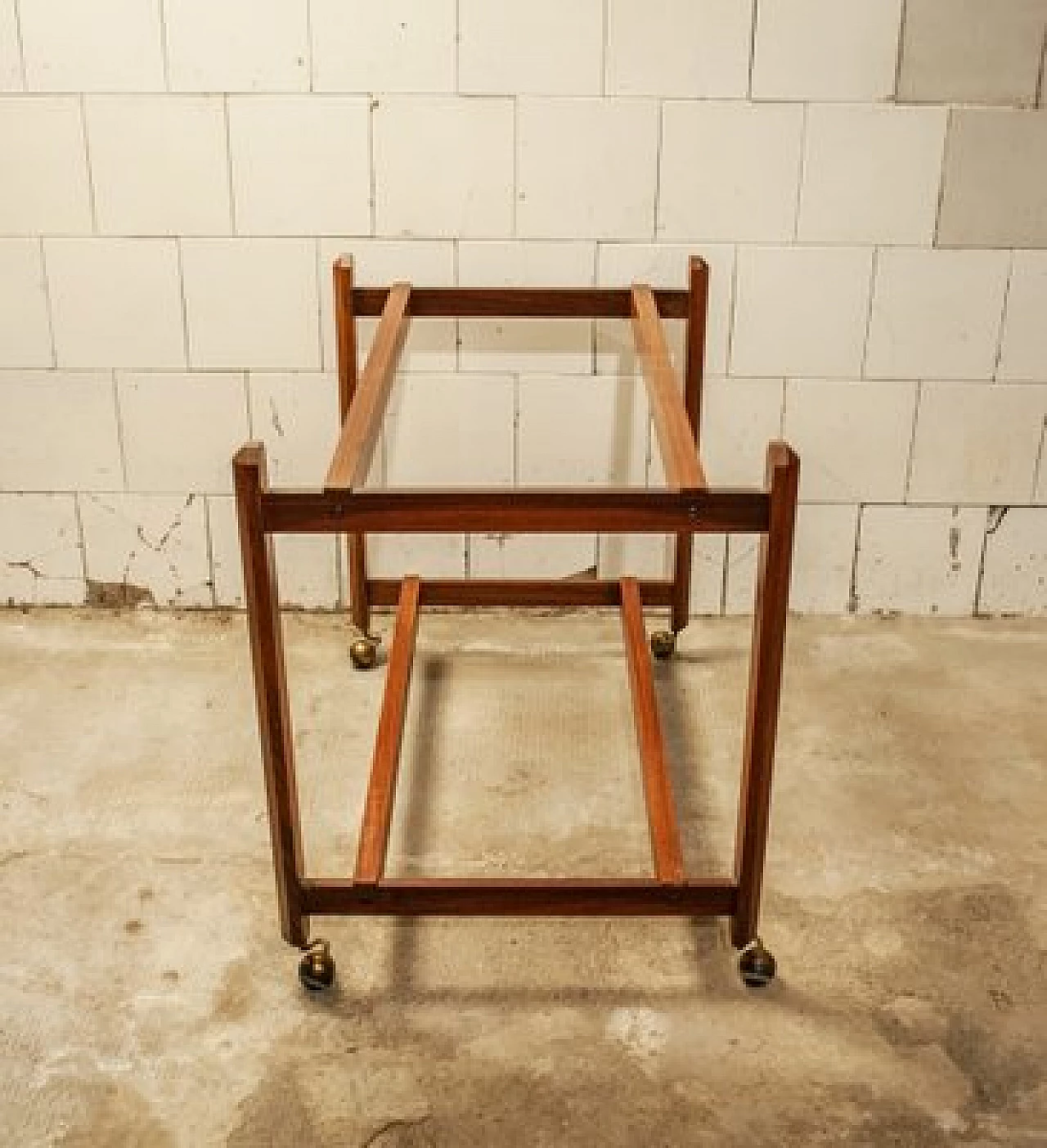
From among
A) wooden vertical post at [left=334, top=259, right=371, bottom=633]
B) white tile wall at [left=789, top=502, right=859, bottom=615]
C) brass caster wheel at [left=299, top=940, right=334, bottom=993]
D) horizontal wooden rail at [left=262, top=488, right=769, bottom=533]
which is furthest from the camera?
white tile wall at [left=789, top=502, right=859, bottom=615]

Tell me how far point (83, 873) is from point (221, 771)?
38cm

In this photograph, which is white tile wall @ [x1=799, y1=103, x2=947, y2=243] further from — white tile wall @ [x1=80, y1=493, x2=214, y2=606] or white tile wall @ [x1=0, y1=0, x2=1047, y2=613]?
white tile wall @ [x1=80, y1=493, x2=214, y2=606]

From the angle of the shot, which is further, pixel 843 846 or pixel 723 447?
pixel 723 447

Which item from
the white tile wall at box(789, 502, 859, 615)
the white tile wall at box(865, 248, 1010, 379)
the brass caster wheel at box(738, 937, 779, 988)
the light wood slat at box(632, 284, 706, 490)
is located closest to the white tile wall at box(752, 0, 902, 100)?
the white tile wall at box(865, 248, 1010, 379)

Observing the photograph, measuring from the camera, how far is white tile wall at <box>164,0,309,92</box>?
271 cm

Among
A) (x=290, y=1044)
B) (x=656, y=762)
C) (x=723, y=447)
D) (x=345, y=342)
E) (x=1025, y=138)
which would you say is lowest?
(x=290, y=1044)

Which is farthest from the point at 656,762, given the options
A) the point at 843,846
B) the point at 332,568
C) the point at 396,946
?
the point at 332,568

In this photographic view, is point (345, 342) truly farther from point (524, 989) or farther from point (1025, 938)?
point (1025, 938)

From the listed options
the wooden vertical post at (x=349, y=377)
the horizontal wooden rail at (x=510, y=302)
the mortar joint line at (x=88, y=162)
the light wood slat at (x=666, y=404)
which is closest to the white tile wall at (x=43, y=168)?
the mortar joint line at (x=88, y=162)

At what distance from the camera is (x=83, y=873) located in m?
2.24

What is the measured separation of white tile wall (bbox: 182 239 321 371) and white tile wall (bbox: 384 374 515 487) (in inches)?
9.4

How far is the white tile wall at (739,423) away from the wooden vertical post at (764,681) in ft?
4.03

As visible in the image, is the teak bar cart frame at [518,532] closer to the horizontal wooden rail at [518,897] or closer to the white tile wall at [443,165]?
the horizontal wooden rail at [518,897]

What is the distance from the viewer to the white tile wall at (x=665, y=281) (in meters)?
2.90
